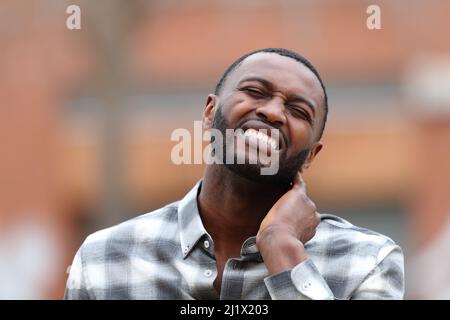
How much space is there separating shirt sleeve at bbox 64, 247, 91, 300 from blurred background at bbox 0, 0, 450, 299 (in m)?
10.1

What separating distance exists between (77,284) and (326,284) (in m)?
0.66

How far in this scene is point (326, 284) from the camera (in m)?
Result: 2.95

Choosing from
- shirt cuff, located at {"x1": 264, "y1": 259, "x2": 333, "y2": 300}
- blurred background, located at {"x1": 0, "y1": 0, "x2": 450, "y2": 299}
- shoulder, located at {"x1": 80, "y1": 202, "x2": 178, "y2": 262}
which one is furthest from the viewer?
blurred background, located at {"x1": 0, "y1": 0, "x2": 450, "y2": 299}

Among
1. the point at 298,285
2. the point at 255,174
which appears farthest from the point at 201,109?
the point at 298,285

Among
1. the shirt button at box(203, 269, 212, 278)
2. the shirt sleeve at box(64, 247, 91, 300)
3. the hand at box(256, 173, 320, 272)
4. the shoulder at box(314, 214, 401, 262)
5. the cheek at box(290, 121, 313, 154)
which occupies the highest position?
the cheek at box(290, 121, 313, 154)

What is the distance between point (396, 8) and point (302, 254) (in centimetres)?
1136

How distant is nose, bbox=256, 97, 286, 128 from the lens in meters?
2.93

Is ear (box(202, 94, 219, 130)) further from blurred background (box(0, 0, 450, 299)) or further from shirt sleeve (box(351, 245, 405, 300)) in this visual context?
blurred background (box(0, 0, 450, 299))

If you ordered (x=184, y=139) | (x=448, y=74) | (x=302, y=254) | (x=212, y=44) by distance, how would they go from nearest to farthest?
1. (x=302, y=254)
2. (x=184, y=139)
3. (x=448, y=74)
4. (x=212, y=44)

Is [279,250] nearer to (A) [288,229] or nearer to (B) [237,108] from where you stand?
(A) [288,229]

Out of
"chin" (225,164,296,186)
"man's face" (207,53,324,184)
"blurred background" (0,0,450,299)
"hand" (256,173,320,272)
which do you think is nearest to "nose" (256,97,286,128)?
"man's face" (207,53,324,184)

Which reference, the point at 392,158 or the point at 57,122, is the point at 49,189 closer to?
the point at 57,122

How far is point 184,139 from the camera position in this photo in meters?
4.00

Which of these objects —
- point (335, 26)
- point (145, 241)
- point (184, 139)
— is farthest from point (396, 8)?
point (145, 241)
